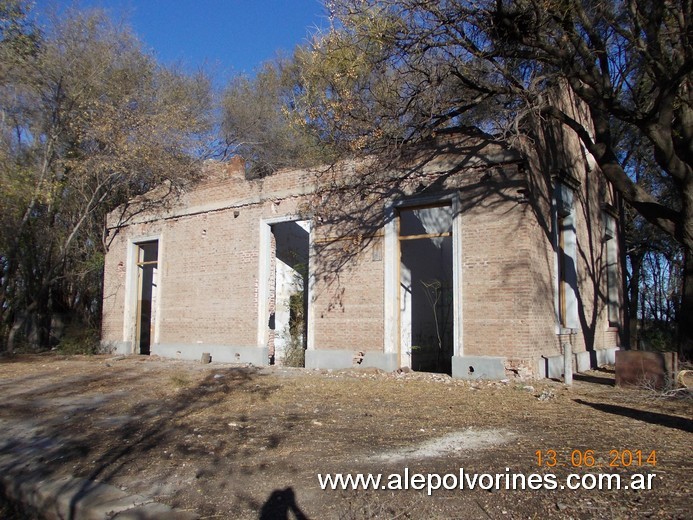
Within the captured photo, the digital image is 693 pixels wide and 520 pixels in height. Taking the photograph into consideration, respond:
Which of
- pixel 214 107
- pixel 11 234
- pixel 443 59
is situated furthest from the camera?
pixel 214 107

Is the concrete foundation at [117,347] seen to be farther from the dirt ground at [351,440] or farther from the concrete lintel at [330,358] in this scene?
the concrete lintel at [330,358]

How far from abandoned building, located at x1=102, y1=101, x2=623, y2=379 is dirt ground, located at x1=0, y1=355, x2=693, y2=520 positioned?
1.75 metres

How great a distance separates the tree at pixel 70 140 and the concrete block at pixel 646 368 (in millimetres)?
13549

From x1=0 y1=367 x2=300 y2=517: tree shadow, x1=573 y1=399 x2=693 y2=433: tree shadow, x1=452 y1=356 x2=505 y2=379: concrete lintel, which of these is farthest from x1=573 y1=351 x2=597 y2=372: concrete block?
x1=0 y1=367 x2=300 y2=517: tree shadow

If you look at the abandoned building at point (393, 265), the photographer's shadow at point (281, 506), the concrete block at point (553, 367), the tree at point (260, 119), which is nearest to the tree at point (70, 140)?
the abandoned building at point (393, 265)

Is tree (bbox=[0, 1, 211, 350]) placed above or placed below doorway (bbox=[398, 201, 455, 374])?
above

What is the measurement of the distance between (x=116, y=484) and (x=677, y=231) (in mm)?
9566

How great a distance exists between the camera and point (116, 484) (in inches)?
196

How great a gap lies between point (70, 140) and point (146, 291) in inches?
278

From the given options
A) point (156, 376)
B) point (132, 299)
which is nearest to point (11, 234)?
point (132, 299)

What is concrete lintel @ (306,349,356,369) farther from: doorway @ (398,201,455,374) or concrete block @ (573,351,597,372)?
concrete block @ (573,351,597,372)

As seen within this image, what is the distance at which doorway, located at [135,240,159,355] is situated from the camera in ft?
62.1

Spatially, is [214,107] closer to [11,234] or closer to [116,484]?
[11,234]
